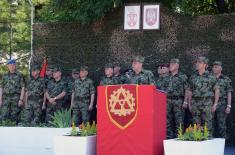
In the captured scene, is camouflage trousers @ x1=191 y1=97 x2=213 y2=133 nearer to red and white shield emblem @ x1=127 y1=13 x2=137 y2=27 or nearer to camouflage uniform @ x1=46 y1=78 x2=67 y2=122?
red and white shield emblem @ x1=127 y1=13 x2=137 y2=27

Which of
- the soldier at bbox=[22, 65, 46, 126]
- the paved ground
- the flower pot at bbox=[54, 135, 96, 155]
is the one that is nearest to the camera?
the flower pot at bbox=[54, 135, 96, 155]

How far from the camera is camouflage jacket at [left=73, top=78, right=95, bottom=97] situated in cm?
1016

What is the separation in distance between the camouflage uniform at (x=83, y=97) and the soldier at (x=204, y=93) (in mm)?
2176

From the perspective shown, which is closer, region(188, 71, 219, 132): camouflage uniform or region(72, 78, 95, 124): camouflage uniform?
region(188, 71, 219, 132): camouflage uniform

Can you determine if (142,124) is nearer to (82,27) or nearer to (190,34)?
(190,34)

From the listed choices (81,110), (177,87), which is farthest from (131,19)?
(81,110)

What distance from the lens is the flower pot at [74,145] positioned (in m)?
7.20

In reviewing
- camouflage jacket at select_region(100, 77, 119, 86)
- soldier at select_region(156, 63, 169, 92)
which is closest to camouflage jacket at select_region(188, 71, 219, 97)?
soldier at select_region(156, 63, 169, 92)

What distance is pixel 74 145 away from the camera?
7.25 m

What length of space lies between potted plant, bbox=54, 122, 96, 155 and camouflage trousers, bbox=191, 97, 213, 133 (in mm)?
2273

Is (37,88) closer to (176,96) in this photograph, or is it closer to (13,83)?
(13,83)

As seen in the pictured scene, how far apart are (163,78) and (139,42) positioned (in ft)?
4.43

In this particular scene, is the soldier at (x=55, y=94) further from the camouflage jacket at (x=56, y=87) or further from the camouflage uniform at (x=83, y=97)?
the camouflage uniform at (x=83, y=97)

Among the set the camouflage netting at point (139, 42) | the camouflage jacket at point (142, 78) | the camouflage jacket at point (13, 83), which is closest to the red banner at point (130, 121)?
the camouflage jacket at point (142, 78)
